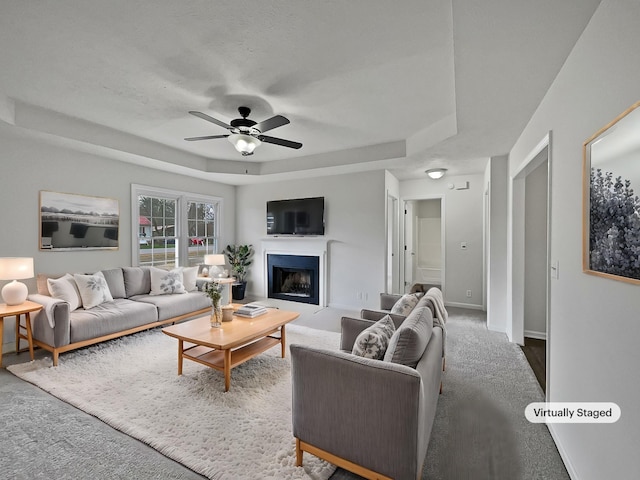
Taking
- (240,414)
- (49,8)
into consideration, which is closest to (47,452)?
(240,414)

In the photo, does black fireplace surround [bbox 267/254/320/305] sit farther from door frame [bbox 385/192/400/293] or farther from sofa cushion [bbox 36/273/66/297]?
sofa cushion [bbox 36/273/66/297]

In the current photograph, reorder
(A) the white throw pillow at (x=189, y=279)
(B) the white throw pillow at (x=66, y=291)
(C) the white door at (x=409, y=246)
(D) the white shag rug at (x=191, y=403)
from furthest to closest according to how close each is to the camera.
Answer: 1. (C) the white door at (x=409, y=246)
2. (A) the white throw pillow at (x=189, y=279)
3. (B) the white throw pillow at (x=66, y=291)
4. (D) the white shag rug at (x=191, y=403)

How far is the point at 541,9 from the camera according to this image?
1488mm

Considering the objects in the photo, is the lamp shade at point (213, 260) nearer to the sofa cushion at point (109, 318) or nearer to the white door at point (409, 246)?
the sofa cushion at point (109, 318)

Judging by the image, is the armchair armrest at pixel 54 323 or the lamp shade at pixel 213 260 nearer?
the armchair armrest at pixel 54 323

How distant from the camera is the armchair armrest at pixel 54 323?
116 inches

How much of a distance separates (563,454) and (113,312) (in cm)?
425

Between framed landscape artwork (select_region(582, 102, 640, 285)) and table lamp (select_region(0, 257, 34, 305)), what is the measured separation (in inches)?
185

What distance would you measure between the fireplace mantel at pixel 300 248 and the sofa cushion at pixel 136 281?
89.7 inches

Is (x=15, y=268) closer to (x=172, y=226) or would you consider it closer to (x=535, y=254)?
(x=172, y=226)

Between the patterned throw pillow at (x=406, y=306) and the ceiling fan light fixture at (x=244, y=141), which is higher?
the ceiling fan light fixture at (x=244, y=141)

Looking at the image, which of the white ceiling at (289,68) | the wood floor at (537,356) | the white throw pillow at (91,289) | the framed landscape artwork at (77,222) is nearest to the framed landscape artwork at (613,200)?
the white ceiling at (289,68)

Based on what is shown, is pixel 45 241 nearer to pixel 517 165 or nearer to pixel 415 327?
pixel 415 327

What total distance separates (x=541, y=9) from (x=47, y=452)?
375 centimetres
